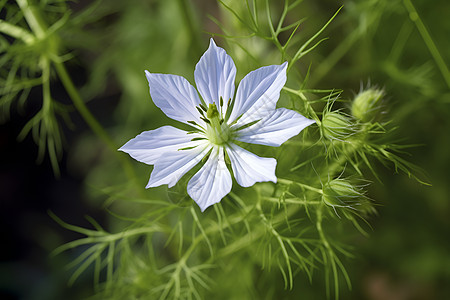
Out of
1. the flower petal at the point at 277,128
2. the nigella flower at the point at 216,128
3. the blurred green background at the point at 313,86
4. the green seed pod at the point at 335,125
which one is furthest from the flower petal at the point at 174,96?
the blurred green background at the point at 313,86

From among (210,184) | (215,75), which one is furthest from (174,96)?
(210,184)

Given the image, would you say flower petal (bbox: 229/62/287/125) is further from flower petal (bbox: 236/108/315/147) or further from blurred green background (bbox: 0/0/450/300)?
blurred green background (bbox: 0/0/450/300)

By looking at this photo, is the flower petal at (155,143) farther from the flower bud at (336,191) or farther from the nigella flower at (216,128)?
the flower bud at (336,191)

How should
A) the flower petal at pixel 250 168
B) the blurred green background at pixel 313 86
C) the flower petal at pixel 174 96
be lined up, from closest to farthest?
the flower petal at pixel 250 168
the flower petal at pixel 174 96
the blurred green background at pixel 313 86

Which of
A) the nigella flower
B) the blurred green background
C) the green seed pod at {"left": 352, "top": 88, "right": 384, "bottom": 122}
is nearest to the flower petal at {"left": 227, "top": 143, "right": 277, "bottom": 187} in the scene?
the nigella flower

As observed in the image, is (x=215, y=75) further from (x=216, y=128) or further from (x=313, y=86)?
(x=313, y=86)

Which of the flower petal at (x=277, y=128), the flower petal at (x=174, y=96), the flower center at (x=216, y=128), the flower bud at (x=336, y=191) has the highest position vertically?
the flower petal at (x=174, y=96)

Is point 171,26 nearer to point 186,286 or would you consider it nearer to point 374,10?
point 374,10
